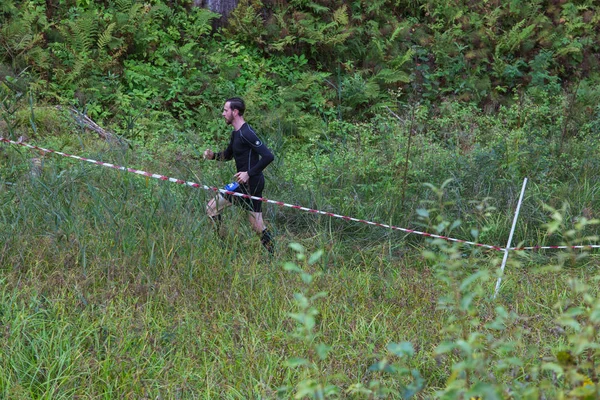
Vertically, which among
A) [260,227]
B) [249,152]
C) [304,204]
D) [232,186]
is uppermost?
[249,152]

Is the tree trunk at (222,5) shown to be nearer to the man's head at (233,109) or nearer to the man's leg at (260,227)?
the man's head at (233,109)

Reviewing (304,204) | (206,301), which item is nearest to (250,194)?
(304,204)

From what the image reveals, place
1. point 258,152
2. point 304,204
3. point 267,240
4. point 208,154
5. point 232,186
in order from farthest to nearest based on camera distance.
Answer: point 304,204 → point 208,154 → point 258,152 → point 232,186 → point 267,240

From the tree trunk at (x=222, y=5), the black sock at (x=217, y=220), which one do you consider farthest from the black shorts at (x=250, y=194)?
the tree trunk at (x=222, y=5)

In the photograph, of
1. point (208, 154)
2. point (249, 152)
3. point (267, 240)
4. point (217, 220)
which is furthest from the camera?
point (208, 154)

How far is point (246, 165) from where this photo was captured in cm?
690

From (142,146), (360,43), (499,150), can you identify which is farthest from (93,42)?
(499,150)

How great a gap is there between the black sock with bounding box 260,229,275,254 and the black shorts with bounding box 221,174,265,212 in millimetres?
270

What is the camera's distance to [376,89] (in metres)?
11.3

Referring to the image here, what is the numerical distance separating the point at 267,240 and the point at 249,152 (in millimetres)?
933

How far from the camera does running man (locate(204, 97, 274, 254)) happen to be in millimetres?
6492

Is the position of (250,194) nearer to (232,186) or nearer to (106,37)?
(232,186)

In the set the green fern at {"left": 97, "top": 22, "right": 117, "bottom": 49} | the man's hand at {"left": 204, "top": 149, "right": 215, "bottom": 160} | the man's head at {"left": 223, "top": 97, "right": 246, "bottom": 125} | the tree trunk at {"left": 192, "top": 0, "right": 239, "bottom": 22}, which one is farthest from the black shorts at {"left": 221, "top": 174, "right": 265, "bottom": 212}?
the tree trunk at {"left": 192, "top": 0, "right": 239, "bottom": 22}

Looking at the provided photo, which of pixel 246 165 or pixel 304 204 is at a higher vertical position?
pixel 246 165
